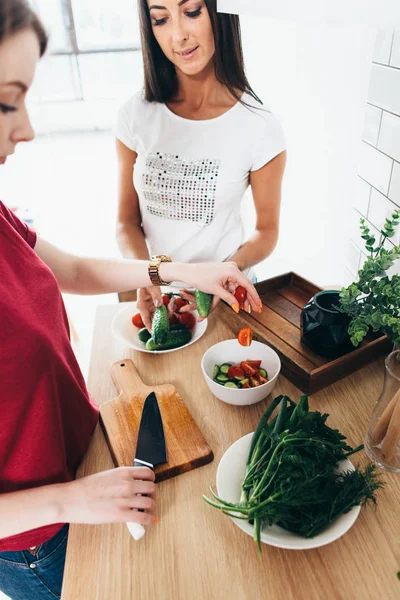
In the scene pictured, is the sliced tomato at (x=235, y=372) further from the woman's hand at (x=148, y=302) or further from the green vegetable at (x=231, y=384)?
the woman's hand at (x=148, y=302)

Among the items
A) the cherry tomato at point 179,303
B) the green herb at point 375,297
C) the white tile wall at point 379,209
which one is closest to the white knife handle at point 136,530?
the green herb at point 375,297

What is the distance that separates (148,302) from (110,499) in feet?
1.86

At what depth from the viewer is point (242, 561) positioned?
643 mm

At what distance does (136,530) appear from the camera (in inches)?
26.1

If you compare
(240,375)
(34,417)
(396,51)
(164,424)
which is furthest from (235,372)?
(396,51)

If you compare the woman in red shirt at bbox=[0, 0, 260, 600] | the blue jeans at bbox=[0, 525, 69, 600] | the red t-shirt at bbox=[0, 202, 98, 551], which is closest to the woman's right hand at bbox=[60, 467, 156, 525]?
the woman in red shirt at bbox=[0, 0, 260, 600]

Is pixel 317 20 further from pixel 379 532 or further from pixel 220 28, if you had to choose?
pixel 379 532

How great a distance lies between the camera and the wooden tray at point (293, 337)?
2.97 ft

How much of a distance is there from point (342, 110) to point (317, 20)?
804 mm

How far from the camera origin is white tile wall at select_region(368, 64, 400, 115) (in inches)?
40.6

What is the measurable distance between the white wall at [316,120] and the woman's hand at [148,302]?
706 millimetres

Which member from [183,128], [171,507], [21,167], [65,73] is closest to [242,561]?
[171,507]

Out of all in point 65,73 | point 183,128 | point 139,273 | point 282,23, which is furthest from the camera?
point 65,73

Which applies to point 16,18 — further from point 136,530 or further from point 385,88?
point 385,88
